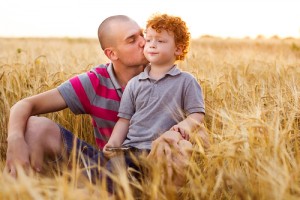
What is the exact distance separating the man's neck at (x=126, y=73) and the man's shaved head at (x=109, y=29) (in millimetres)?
151

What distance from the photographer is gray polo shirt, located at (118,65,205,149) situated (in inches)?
80.4

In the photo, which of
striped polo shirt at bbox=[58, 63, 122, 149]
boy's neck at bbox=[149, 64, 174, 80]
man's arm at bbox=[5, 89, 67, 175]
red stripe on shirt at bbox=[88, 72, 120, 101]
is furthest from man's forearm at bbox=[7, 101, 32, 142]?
boy's neck at bbox=[149, 64, 174, 80]

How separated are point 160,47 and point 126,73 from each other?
0.38 metres

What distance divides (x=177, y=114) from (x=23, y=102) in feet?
2.50

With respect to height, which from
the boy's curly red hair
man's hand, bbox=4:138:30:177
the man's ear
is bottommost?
man's hand, bbox=4:138:30:177

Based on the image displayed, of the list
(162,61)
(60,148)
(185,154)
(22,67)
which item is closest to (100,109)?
(60,148)

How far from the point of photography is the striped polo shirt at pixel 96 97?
2.37m

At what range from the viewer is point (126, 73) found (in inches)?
95.0

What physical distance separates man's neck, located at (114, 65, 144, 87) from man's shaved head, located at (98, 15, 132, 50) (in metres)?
0.15

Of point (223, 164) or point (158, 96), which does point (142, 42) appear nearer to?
point (158, 96)

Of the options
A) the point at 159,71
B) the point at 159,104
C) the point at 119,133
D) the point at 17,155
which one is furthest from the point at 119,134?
the point at 17,155

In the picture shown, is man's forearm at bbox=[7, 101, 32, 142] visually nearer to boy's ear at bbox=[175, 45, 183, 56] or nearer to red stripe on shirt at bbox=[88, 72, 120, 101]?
red stripe on shirt at bbox=[88, 72, 120, 101]

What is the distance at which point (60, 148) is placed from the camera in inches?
88.4

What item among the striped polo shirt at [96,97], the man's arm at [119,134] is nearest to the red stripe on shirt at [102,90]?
the striped polo shirt at [96,97]
